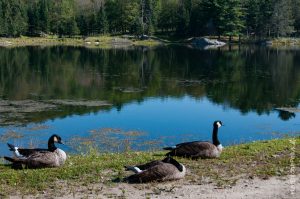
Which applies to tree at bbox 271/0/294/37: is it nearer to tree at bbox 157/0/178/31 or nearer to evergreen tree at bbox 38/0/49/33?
tree at bbox 157/0/178/31

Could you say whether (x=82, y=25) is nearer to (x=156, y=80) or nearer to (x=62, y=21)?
(x=62, y=21)

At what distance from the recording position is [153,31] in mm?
175125

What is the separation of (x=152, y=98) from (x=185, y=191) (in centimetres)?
3693

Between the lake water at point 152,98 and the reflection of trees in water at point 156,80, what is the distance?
0.12 metres

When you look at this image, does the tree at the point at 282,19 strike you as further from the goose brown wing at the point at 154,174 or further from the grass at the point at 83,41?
the goose brown wing at the point at 154,174

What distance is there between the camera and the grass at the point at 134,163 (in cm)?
1430

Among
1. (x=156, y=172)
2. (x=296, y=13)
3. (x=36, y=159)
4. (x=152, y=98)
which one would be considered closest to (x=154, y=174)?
(x=156, y=172)

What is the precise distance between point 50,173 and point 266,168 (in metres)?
7.56

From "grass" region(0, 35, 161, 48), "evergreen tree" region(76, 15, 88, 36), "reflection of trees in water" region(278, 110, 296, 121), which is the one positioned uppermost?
"evergreen tree" region(76, 15, 88, 36)

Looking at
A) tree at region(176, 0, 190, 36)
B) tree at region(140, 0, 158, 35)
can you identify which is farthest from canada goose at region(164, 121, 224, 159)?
tree at region(176, 0, 190, 36)

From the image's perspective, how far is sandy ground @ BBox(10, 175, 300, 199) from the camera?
13172 mm

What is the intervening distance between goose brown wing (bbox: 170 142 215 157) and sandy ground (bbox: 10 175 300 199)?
294 centimetres

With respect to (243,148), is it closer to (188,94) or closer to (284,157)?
(284,157)

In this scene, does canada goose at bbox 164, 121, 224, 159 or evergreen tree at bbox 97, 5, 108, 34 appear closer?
canada goose at bbox 164, 121, 224, 159
